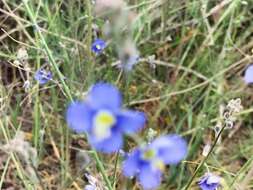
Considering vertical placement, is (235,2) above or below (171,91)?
above

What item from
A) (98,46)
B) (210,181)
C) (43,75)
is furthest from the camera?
(98,46)

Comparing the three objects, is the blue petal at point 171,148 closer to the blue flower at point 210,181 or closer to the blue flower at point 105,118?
the blue flower at point 105,118

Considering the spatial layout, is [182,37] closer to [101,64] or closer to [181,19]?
[181,19]

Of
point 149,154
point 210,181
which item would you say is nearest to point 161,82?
point 210,181

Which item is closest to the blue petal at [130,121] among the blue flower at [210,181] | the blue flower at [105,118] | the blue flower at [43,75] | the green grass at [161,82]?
the blue flower at [105,118]

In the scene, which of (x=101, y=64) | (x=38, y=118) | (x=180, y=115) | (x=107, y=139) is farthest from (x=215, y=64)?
(x=107, y=139)

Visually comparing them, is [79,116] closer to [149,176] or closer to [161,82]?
[149,176]

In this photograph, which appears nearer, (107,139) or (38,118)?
(107,139)
